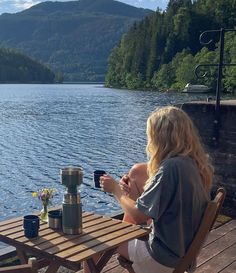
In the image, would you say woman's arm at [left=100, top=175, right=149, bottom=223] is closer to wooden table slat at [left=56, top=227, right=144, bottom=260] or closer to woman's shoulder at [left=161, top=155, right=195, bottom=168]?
wooden table slat at [left=56, top=227, right=144, bottom=260]

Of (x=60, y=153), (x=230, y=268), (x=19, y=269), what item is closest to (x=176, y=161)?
(x=19, y=269)

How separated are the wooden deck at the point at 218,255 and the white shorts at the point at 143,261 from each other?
137cm

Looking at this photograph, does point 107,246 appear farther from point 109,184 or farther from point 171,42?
point 171,42

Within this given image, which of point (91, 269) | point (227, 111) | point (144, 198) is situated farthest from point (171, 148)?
point (227, 111)

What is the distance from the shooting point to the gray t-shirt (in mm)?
3168

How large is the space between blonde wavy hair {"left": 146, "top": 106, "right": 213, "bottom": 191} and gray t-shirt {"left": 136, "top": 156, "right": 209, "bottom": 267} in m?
0.07

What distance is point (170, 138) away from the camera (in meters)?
3.25

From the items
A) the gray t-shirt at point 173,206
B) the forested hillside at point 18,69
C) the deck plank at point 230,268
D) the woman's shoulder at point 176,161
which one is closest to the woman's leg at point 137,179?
the gray t-shirt at point 173,206

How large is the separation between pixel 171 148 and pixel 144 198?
36cm

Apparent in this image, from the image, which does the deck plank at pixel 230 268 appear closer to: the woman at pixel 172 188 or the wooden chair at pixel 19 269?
the woman at pixel 172 188

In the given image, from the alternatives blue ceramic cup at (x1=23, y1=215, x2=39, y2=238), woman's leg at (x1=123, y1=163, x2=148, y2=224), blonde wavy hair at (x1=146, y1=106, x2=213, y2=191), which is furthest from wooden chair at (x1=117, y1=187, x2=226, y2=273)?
blue ceramic cup at (x1=23, y1=215, x2=39, y2=238)

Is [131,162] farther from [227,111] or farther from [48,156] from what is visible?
[227,111]

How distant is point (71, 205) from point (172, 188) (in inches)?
27.8

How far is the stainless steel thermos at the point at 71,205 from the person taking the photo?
11.1 feet
